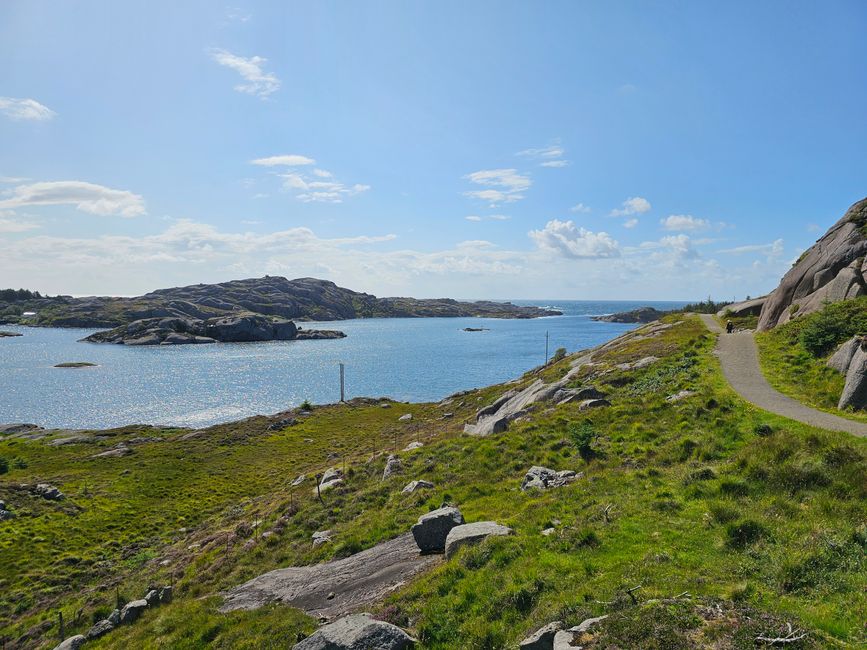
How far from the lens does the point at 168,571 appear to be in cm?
2902

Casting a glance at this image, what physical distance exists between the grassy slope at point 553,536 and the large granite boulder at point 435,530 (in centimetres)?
187

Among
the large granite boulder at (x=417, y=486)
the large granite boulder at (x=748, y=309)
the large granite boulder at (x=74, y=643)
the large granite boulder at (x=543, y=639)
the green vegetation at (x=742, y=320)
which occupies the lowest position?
the large granite boulder at (x=74, y=643)

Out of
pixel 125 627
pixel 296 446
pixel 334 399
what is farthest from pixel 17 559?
pixel 334 399

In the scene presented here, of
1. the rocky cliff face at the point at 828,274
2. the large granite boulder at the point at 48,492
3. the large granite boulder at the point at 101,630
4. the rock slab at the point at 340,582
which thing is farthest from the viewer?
the large granite boulder at the point at 48,492

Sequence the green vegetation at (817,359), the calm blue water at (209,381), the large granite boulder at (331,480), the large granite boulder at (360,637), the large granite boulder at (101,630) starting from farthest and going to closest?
1. the calm blue water at (209,381)
2. the large granite boulder at (331,480)
3. the green vegetation at (817,359)
4. the large granite boulder at (101,630)
5. the large granite boulder at (360,637)

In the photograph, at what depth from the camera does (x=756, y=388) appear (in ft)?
93.1

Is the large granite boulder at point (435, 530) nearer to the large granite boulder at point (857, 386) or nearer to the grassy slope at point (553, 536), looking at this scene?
the grassy slope at point (553, 536)

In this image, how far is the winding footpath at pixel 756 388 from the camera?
20.4m

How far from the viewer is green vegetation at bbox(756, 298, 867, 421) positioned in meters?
25.0

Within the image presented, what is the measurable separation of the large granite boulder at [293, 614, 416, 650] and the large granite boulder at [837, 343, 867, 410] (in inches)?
971

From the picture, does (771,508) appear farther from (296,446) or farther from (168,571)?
(296,446)

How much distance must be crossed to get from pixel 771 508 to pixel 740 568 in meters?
3.83

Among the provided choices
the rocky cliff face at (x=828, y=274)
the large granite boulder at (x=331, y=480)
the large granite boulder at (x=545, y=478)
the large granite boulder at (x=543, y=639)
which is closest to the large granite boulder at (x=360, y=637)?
the large granite boulder at (x=543, y=639)

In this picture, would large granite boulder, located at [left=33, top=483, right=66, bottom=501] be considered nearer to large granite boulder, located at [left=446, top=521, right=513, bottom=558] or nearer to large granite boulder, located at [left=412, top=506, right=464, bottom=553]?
large granite boulder, located at [left=412, top=506, right=464, bottom=553]
